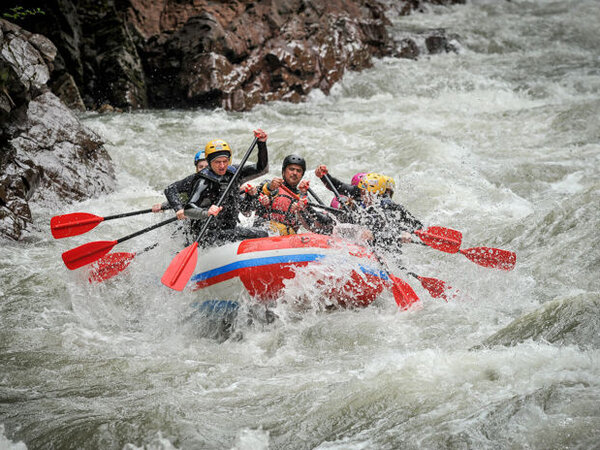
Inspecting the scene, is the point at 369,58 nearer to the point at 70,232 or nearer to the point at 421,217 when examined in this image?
the point at 421,217

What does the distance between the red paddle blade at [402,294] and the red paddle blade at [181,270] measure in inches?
67.0

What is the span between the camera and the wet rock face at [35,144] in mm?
6637

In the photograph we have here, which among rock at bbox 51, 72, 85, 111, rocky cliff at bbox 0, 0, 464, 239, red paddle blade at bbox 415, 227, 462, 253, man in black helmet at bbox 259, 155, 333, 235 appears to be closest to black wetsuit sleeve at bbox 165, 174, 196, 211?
man in black helmet at bbox 259, 155, 333, 235

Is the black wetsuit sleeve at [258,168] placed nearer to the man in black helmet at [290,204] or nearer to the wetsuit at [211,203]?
the wetsuit at [211,203]

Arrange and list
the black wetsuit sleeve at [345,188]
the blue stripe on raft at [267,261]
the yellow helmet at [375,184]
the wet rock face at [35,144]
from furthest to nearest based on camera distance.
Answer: the wet rock face at [35,144]
the black wetsuit sleeve at [345,188]
the yellow helmet at [375,184]
the blue stripe on raft at [267,261]

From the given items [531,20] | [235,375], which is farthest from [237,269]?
[531,20]

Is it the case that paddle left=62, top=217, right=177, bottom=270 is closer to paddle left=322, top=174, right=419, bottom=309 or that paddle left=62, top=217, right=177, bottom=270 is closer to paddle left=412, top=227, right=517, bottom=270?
paddle left=322, top=174, right=419, bottom=309

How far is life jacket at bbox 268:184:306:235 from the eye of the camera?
18.6 ft

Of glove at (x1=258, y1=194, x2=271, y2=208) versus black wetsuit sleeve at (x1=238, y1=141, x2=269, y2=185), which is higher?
black wetsuit sleeve at (x1=238, y1=141, x2=269, y2=185)

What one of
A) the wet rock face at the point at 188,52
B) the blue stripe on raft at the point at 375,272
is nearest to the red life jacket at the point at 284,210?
the blue stripe on raft at the point at 375,272

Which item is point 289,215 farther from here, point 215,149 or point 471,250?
point 471,250

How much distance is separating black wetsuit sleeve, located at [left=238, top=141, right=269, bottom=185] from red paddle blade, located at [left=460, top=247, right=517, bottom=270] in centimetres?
217

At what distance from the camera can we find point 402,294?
16.6 ft

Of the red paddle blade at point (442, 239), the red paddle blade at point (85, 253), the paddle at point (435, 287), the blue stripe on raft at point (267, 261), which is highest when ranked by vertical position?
the blue stripe on raft at point (267, 261)
